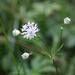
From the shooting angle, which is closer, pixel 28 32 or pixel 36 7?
pixel 28 32

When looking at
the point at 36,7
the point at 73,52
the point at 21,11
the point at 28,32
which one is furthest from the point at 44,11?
the point at 28,32

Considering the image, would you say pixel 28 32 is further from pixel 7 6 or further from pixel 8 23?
pixel 7 6

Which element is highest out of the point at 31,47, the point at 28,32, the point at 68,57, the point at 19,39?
the point at 28,32

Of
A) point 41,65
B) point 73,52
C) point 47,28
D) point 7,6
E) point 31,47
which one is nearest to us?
point 41,65

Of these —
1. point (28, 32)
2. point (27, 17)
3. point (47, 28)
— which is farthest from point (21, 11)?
point (28, 32)

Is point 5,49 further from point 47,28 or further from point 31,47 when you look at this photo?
point 47,28

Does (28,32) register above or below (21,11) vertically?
below

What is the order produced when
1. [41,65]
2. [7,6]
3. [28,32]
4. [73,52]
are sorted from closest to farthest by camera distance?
1. [28,32]
2. [41,65]
3. [73,52]
4. [7,6]
